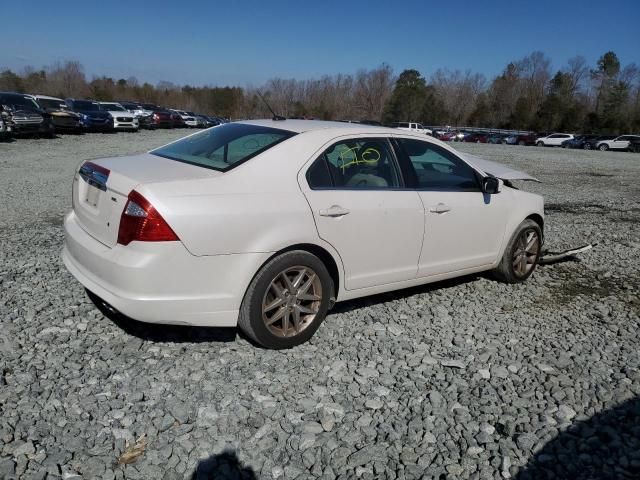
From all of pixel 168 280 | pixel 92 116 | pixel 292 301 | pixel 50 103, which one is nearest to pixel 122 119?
pixel 92 116

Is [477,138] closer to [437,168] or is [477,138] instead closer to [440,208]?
[437,168]

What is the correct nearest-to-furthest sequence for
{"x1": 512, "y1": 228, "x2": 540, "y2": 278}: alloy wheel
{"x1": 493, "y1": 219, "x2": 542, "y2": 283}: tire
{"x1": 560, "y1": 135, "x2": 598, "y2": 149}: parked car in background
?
{"x1": 493, "y1": 219, "x2": 542, "y2": 283}: tire, {"x1": 512, "y1": 228, "x2": 540, "y2": 278}: alloy wheel, {"x1": 560, "y1": 135, "x2": 598, "y2": 149}: parked car in background

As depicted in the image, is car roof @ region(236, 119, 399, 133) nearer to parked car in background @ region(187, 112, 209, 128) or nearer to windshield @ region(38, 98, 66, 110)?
windshield @ region(38, 98, 66, 110)

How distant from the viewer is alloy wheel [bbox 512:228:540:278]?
554 cm

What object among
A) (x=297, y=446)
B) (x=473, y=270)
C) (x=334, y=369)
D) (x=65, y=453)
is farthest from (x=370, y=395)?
(x=473, y=270)

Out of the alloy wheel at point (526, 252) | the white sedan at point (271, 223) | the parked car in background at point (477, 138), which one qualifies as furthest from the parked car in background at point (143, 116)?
the white sedan at point (271, 223)

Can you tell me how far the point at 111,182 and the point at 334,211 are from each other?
1.52m

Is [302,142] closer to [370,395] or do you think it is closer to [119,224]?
[119,224]

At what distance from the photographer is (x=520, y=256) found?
18.3ft

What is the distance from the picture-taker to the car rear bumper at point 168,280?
3227mm

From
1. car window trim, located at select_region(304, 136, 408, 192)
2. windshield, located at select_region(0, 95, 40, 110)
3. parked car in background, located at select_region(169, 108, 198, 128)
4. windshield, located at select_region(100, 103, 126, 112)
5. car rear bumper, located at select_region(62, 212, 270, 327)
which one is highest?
car window trim, located at select_region(304, 136, 408, 192)

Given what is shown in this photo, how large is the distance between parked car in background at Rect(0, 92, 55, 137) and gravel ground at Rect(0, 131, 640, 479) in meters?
17.4

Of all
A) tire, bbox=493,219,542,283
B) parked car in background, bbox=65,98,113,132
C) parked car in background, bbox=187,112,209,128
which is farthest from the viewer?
parked car in background, bbox=187,112,209,128

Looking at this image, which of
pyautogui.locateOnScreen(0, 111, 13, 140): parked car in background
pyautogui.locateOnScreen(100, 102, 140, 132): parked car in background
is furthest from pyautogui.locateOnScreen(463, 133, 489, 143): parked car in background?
pyautogui.locateOnScreen(0, 111, 13, 140): parked car in background
